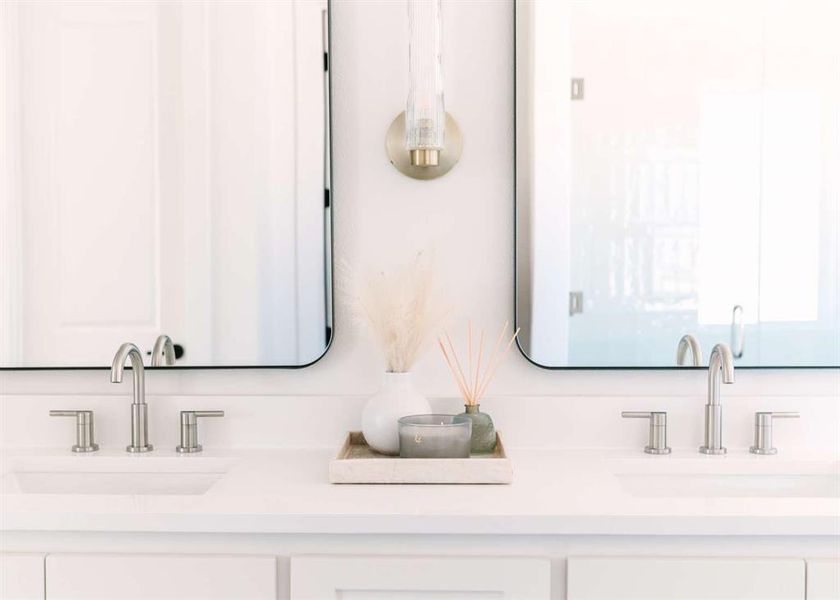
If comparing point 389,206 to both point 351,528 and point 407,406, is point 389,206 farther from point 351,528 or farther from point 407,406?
point 351,528

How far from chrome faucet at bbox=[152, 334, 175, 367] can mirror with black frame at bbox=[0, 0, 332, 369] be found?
0.02m

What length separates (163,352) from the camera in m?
1.79

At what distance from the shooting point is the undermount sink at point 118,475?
5.49 feet

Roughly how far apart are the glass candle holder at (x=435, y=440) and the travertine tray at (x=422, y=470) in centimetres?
4

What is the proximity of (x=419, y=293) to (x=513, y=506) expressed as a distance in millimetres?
447

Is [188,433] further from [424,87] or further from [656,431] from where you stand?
[656,431]

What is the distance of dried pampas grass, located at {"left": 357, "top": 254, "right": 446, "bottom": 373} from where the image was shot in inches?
63.2

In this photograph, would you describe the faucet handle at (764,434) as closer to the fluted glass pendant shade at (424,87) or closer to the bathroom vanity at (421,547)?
the bathroom vanity at (421,547)

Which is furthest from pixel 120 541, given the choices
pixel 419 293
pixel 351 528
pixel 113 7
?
pixel 113 7

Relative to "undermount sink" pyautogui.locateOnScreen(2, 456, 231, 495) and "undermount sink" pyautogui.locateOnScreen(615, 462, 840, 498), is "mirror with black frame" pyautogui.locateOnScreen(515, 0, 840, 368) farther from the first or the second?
"undermount sink" pyautogui.locateOnScreen(2, 456, 231, 495)

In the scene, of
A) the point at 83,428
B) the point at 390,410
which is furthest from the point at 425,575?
the point at 83,428

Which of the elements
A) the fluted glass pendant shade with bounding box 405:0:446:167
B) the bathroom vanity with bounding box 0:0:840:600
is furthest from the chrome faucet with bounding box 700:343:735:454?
the fluted glass pendant shade with bounding box 405:0:446:167

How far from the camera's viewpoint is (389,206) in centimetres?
180

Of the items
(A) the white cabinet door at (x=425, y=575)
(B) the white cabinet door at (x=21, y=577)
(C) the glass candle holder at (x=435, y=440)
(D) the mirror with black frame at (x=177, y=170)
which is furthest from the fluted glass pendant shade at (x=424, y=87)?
(B) the white cabinet door at (x=21, y=577)
